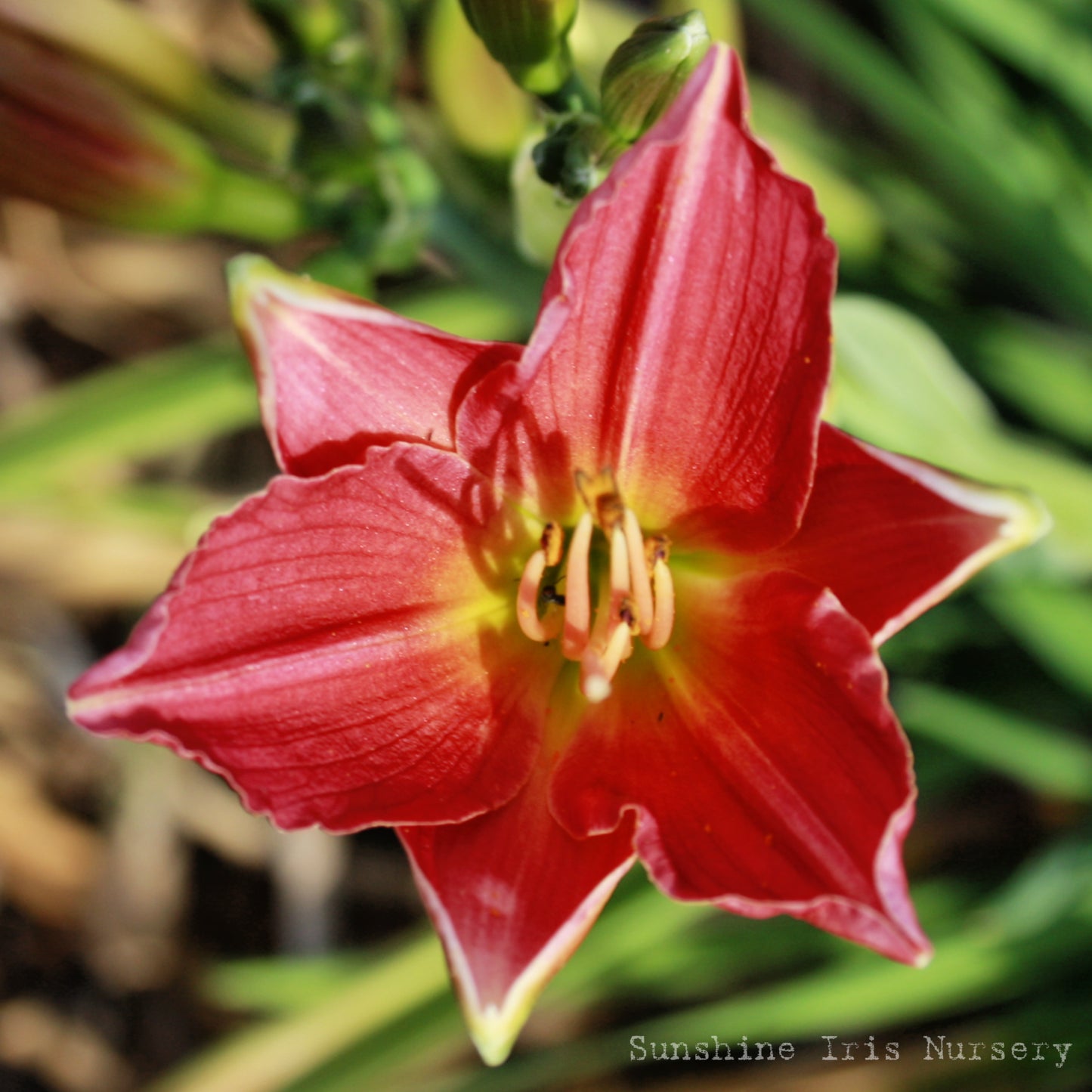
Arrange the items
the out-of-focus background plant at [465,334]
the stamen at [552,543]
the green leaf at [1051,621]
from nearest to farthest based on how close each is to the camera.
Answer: the stamen at [552,543]
the out-of-focus background plant at [465,334]
the green leaf at [1051,621]

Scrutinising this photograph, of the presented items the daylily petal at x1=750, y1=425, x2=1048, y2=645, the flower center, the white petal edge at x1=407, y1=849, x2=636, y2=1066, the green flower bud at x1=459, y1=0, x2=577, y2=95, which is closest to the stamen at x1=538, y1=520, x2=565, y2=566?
the flower center

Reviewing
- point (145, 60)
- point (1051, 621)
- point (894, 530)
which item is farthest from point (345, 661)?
point (1051, 621)

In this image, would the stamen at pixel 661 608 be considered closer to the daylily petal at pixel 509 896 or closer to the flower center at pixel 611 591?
the flower center at pixel 611 591

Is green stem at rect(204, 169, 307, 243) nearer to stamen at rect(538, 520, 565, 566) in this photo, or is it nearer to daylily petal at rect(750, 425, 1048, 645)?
stamen at rect(538, 520, 565, 566)

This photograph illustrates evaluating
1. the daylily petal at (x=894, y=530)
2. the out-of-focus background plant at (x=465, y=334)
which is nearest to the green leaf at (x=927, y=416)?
the out-of-focus background plant at (x=465, y=334)

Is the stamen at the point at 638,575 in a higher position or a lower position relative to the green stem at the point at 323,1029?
higher

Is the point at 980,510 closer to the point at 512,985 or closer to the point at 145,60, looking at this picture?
the point at 512,985

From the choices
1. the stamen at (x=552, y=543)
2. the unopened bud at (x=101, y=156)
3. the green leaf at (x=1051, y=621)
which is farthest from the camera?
the green leaf at (x=1051, y=621)
